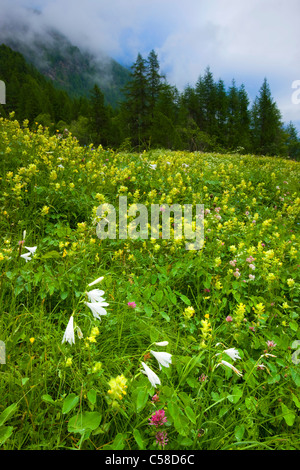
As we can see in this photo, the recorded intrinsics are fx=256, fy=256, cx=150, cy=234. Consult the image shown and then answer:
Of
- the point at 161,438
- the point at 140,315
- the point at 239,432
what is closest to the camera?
the point at 161,438

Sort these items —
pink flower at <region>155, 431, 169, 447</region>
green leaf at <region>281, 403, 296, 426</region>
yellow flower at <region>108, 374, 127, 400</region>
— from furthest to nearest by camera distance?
green leaf at <region>281, 403, 296, 426</region> < pink flower at <region>155, 431, 169, 447</region> < yellow flower at <region>108, 374, 127, 400</region>

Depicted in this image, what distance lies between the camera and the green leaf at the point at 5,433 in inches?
42.1

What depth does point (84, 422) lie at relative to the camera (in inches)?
44.3

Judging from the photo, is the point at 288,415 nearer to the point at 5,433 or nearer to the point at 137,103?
the point at 5,433

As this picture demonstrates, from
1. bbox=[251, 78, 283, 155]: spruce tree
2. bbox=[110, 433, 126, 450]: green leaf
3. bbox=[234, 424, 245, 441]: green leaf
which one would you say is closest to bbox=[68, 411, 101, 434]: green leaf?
bbox=[110, 433, 126, 450]: green leaf

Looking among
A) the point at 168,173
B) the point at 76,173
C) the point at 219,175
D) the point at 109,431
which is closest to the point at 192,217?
the point at 168,173

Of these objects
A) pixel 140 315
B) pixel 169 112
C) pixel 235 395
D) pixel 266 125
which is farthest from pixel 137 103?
pixel 235 395

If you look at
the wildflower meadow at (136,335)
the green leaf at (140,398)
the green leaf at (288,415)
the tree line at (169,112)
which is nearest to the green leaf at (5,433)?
the wildflower meadow at (136,335)

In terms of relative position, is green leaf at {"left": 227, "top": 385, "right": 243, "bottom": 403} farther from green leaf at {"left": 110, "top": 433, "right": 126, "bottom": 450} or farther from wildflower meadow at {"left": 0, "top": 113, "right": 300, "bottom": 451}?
green leaf at {"left": 110, "top": 433, "right": 126, "bottom": 450}

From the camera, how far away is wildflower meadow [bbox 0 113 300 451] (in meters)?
1.22

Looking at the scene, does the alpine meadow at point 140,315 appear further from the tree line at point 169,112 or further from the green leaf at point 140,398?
the tree line at point 169,112

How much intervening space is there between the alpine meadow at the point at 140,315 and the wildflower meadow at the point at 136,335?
1 centimetres

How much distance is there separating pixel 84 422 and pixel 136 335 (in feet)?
2.23

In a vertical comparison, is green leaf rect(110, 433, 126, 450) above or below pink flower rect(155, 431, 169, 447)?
above
